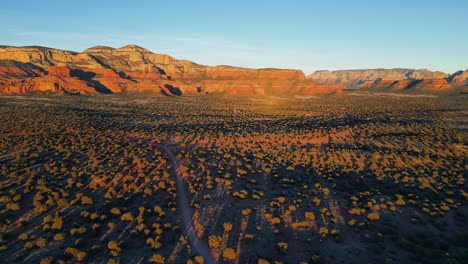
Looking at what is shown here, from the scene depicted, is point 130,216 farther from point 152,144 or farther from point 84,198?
point 152,144

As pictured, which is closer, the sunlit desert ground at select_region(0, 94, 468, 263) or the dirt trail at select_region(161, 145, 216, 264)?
the dirt trail at select_region(161, 145, 216, 264)

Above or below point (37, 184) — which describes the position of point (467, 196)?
above

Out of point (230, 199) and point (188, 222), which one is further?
point (230, 199)

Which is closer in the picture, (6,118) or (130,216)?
(130,216)

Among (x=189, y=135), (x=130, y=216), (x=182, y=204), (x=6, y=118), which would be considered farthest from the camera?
(x=6, y=118)

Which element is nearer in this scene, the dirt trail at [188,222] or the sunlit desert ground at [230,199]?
the dirt trail at [188,222]

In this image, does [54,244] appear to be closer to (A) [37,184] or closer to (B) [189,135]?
(A) [37,184]

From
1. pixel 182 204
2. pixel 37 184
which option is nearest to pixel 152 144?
pixel 37 184

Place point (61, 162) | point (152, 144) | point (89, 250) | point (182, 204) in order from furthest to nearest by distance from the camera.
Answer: point (152, 144)
point (61, 162)
point (182, 204)
point (89, 250)

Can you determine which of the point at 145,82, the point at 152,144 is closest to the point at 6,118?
the point at 152,144
